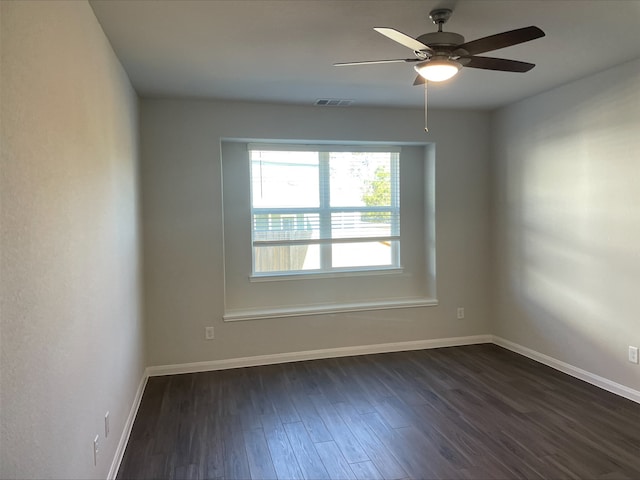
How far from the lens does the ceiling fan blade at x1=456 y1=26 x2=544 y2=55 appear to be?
199 centimetres

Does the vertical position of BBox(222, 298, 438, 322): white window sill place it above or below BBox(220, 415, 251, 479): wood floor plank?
above

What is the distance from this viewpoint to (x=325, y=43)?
8.90 feet

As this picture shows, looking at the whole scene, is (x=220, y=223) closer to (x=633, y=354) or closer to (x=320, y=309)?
(x=320, y=309)

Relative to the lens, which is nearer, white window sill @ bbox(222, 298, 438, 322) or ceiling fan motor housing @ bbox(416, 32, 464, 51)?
ceiling fan motor housing @ bbox(416, 32, 464, 51)

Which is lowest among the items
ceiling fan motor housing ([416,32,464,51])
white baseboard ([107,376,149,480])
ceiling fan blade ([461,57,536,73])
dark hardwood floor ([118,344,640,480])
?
dark hardwood floor ([118,344,640,480])

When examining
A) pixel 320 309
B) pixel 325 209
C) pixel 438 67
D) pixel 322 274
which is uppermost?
pixel 438 67

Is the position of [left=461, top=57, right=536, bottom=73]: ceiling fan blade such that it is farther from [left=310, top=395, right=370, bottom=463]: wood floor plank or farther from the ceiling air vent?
[left=310, top=395, right=370, bottom=463]: wood floor plank

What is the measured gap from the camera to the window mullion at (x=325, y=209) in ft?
15.3

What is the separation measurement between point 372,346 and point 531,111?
2.85 meters

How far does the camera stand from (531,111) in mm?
4184

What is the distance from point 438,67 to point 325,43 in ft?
2.62

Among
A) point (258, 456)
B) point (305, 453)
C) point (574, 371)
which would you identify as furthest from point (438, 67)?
point (574, 371)

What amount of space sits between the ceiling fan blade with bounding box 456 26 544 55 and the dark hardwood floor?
229 cm

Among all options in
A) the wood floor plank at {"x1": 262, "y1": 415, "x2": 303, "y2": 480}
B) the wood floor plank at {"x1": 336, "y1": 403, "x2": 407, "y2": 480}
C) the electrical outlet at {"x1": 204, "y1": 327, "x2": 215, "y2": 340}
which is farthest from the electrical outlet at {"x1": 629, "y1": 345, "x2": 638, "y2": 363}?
the electrical outlet at {"x1": 204, "y1": 327, "x2": 215, "y2": 340}
